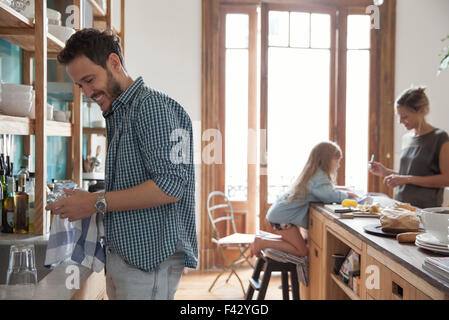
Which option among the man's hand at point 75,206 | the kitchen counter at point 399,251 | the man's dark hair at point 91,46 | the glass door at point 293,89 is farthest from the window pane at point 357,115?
the man's hand at point 75,206

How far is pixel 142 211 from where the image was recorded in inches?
45.1

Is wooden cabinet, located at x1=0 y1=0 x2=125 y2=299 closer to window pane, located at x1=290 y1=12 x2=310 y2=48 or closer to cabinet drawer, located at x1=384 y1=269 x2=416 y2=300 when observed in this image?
cabinet drawer, located at x1=384 y1=269 x2=416 y2=300

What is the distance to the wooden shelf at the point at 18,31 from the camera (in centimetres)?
152

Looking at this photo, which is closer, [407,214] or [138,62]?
[407,214]

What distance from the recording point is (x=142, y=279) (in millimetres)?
1139

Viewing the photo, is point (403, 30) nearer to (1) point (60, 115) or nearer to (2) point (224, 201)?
(2) point (224, 201)

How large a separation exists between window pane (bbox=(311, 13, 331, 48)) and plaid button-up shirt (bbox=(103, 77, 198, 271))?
333 cm

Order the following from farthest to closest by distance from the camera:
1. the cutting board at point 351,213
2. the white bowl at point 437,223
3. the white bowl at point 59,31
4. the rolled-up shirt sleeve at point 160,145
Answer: the cutting board at point 351,213 < the white bowl at point 59,31 < the white bowl at point 437,223 < the rolled-up shirt sleeve at point 160,145

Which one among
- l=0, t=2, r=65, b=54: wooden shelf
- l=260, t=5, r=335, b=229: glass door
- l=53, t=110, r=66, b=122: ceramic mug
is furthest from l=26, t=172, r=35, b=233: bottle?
l=260, t=5, r=335, b=229: glass door

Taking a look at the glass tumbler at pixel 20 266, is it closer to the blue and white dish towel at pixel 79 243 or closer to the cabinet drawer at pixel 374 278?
the blue and white dish towel at pixel 79 243

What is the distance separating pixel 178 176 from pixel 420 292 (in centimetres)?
85

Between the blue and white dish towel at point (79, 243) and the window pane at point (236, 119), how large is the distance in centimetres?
281

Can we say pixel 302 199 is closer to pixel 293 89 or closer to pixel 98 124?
pixel 98 124

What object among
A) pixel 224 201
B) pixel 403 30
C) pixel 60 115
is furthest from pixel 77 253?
pixel 403 30
